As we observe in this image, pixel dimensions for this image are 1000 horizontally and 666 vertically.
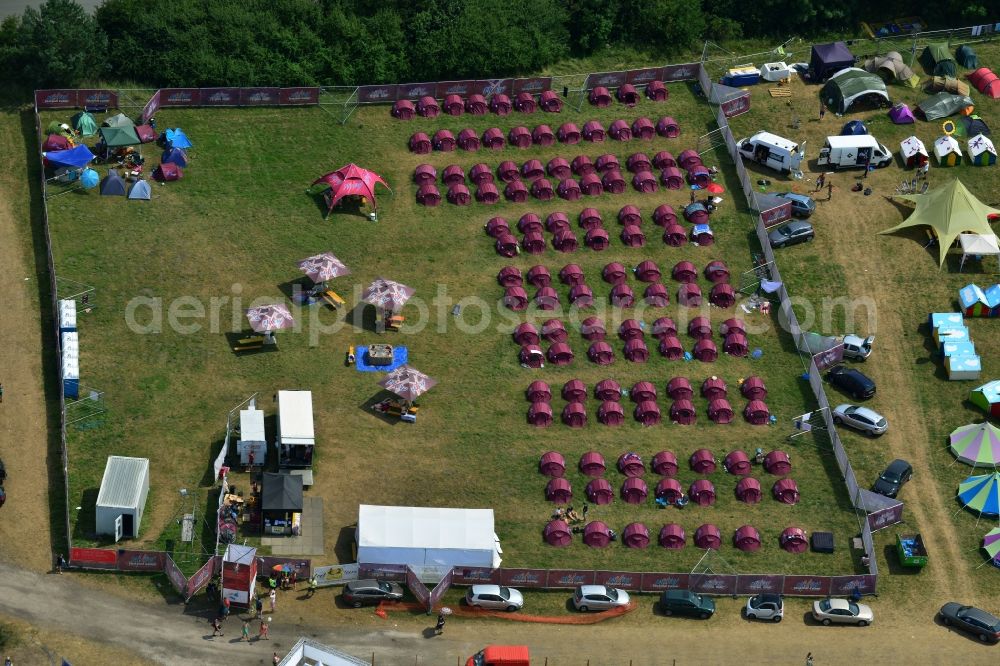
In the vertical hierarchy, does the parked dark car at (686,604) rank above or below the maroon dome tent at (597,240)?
below

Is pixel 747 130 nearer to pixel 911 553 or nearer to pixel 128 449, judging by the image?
pixel 911 553

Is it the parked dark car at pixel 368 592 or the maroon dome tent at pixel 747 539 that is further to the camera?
the maroon dome tent at pixel 747 539

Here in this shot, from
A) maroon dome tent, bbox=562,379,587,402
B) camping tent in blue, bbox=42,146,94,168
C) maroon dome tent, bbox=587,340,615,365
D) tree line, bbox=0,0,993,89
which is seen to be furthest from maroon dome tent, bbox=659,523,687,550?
camping tent in blue, bbox=42,146,94,168

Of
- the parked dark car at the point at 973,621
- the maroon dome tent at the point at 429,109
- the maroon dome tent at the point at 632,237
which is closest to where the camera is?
the parked dark car at the point at 973,621

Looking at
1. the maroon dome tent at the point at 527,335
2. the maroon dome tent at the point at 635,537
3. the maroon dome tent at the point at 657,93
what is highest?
the maroon dome tent at the point at 657,93

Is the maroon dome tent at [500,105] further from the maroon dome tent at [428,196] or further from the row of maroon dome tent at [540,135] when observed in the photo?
the maroon dome tent at [428,196]

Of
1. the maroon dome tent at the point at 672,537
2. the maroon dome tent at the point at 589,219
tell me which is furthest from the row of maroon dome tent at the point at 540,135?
the maroon dome tent at the point at 672,537

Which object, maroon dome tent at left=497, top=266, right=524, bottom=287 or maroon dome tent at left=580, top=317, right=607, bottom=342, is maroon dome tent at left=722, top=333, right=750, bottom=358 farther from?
maroon dome tent at left=497, top=266, right=524, bottom=287
